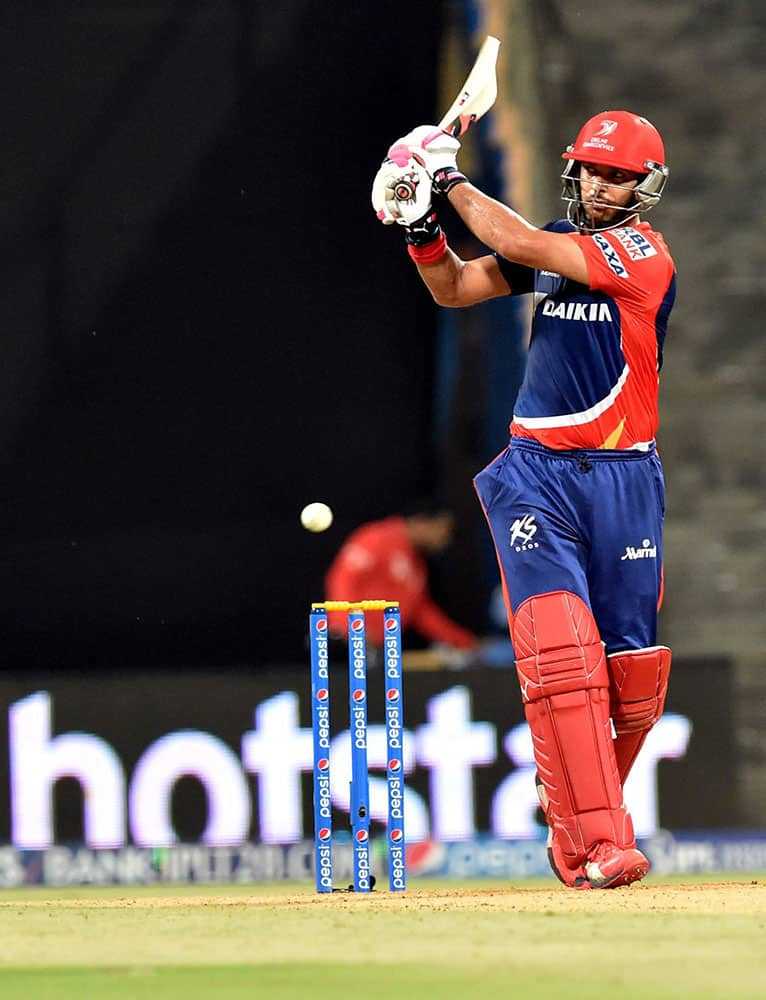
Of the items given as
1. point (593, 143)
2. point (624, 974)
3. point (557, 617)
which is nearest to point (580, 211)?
point (593, 143)

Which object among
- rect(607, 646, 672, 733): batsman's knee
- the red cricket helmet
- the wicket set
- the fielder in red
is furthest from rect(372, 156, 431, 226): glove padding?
the fielder in red

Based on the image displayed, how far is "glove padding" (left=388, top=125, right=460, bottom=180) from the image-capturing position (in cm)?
490

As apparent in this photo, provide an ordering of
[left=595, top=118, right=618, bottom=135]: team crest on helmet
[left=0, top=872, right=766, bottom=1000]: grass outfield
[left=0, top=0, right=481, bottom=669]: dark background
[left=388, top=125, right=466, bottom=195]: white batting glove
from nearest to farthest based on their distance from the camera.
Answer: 1. [left=0, top=872, right=766, bottom=1000]: grass outfield
2. [left=388, top=125, right=466, bottom=195]: white batting glove
3. [left=595, top=118, right=618, bottom=135]: team crest on helmet
4. [left=0, top=0, right=481, bottom=669]: dark background

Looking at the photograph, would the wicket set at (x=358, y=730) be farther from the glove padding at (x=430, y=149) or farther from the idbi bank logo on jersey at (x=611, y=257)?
the glove padding at (x=430, y=149)

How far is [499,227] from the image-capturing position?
4719 millimetres

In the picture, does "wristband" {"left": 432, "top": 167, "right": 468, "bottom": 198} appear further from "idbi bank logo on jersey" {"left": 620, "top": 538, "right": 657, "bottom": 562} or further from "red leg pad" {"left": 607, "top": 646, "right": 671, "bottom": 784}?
"red leg pad" {"left": 607, "top": 646, "right": 671, "bottom": 784}

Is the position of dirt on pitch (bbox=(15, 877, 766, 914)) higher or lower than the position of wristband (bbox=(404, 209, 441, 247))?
lower

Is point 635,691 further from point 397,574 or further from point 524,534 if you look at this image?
point 397,574

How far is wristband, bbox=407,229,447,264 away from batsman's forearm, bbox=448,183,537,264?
0.56 ft

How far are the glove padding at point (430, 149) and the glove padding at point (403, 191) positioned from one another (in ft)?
0.10

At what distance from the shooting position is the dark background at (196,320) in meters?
11.2

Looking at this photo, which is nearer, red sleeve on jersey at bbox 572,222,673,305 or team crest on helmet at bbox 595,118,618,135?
red sleeve on jersey at bbox 572,222,673,305

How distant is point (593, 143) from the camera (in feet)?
16.3

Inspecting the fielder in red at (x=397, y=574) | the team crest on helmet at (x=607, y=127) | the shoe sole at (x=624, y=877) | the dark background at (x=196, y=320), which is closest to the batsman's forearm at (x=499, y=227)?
the team crest on helmet at (x=607, y=127)
